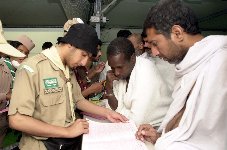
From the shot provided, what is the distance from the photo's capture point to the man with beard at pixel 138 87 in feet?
6.75

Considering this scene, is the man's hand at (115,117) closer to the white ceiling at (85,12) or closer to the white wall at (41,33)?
the white ceiling at (85,12)

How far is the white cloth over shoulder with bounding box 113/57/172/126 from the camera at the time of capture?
2.05 m

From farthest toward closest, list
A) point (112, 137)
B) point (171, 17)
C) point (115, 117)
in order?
point (115, 117)
point (112, 137)
point (171, 17)

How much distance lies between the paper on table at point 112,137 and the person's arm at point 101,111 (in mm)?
129

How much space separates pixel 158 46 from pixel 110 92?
1212 millimetres

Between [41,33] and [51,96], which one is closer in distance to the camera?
[51,96]

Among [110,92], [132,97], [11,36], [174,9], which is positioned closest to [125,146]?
[132,97]

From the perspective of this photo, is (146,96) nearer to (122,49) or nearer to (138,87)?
(138,87)

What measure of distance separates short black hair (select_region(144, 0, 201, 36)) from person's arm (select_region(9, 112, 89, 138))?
2.76 ft

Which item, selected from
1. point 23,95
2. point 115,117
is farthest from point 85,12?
point 23,95

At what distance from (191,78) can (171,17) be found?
0.36 m

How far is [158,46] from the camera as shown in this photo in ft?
5.34

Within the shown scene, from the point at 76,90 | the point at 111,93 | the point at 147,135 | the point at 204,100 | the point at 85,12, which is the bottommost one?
the point at 147,135

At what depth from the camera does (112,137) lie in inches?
69.6
